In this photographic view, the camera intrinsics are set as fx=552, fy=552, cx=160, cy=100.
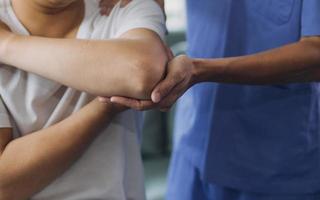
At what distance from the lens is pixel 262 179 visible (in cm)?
129

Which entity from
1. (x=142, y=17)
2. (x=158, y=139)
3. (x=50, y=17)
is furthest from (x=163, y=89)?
(x=158, y=139)

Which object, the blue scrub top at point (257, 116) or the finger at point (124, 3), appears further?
the blue scrub top at point (257, 116)

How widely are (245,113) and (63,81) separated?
512 mm

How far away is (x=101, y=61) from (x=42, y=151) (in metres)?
0.19

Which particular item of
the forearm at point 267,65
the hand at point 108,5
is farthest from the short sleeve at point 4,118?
the forearm at point 267,65

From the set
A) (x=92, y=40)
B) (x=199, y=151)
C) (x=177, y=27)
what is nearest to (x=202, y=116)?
(x=199, y=151)

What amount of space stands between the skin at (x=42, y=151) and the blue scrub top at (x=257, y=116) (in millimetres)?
405

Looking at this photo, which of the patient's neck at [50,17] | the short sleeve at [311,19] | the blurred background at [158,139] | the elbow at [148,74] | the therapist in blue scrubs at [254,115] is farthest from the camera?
the blurred background at [158,139]

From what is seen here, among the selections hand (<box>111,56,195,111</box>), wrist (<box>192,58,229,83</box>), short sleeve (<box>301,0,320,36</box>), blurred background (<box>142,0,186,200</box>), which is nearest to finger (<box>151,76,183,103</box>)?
hand (<box>111,56,195,111</box>)

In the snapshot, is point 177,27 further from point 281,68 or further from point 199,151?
point 281,68

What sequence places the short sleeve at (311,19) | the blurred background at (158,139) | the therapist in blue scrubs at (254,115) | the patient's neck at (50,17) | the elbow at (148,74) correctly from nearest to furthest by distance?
the elbow at (148,74), the patient's neck at (50,17), the short sleeve at (311,19), the therapist in blue scrubs at (254,115), the blurred background at (158,139)

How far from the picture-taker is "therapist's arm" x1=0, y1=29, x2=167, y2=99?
2.94 feet

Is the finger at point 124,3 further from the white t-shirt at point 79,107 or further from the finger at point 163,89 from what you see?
the finger at point 163,89

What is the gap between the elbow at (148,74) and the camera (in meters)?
0.89
